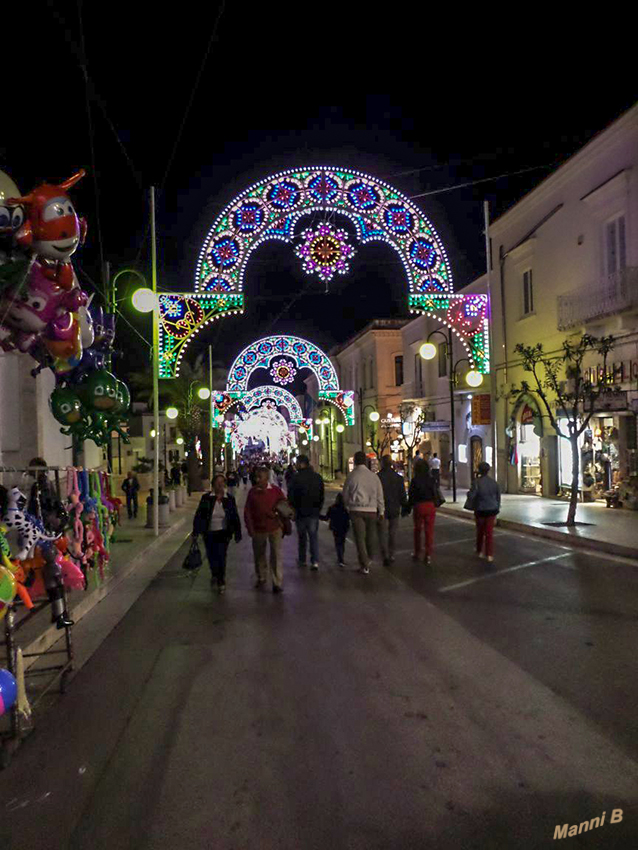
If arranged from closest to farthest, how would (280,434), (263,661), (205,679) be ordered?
(205,679), (263,661), (280,434)

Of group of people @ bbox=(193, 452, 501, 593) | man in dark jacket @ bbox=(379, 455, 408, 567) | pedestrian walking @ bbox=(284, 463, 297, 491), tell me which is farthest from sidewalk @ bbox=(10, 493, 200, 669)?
man in dark jacket @ bbox=(379, 455, 408, 567)

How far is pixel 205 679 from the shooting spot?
613 centimetres

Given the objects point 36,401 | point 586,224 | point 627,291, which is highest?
point 586,224

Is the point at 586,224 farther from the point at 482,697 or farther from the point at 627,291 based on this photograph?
the point at 482,697

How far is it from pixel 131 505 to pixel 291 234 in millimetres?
10336

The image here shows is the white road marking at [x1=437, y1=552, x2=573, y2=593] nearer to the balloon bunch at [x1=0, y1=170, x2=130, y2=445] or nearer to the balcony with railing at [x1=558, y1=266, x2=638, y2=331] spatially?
the balloon bunch at [x1=0, y1=170, x2=130, y2=445]

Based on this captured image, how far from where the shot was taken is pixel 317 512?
11820 mm

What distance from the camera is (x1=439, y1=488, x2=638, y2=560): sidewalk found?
45.0 feet

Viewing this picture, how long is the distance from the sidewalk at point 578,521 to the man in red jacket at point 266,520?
6.29 m

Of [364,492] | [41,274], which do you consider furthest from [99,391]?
[364,492]

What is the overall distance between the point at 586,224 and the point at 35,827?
21.2 metres

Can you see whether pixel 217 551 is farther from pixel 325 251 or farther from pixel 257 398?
pixel 257 398

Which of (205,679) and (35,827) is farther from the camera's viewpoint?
(205,679)

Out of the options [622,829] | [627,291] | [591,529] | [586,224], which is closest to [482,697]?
[622,829]
